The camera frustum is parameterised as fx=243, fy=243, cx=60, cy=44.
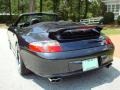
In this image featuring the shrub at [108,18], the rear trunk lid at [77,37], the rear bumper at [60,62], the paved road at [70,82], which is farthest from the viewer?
the shrub at [108,18]

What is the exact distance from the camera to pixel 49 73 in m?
4.48

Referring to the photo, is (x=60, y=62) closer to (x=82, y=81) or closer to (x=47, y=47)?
(x=47, y=47)

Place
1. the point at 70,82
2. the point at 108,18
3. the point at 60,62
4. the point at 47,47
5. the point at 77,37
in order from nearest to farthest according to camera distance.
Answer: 1. the point at 60,62
2. the point at 47,47
3. the point at 77,37
4. the point at 70,82
5. the point at 108,18

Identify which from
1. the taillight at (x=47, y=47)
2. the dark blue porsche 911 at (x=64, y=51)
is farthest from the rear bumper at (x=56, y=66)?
the taillight at (x=47, y=47)

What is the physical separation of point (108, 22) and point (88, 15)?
8.36m

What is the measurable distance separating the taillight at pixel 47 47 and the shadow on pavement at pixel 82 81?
78 centimetres

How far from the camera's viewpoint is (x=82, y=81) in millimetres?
5035

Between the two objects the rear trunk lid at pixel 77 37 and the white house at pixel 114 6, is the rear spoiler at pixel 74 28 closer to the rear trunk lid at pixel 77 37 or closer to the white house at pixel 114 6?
the rear trunk lid at pixel 77 37

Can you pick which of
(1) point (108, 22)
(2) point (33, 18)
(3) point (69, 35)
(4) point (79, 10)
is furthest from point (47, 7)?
(3) point (69, 35)

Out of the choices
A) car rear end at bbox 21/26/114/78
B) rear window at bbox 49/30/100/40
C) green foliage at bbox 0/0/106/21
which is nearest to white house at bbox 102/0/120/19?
green foliage at bbox 0/0/106/21

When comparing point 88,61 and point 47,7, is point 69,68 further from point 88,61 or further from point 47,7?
point 47,7

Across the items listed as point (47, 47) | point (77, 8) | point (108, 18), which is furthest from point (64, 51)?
point (77, 8)

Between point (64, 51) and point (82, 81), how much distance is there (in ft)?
3.02

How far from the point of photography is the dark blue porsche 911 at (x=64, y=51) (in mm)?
4457
